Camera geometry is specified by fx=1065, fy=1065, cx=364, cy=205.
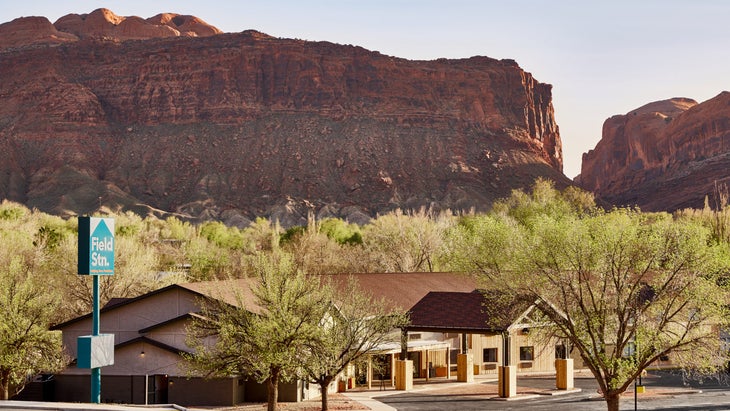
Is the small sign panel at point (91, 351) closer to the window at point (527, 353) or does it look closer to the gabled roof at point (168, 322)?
the gabled roof at point (168, 322)

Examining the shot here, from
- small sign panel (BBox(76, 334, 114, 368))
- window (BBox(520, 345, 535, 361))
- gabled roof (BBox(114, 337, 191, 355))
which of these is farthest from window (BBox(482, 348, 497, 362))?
small sign panel (BBox(76, 334, 114, 368))

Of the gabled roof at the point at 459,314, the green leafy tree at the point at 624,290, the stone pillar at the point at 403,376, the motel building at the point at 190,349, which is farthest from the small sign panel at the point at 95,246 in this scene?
the stone pillar at the point at 403,376

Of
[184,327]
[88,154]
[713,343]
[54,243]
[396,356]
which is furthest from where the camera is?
[88,154]

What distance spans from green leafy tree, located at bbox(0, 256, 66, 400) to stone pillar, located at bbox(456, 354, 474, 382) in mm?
19454

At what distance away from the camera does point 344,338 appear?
141 ft

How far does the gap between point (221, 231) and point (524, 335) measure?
73026 millimetres

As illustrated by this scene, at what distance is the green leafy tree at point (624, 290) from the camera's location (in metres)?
35.4

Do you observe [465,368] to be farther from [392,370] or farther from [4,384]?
[4,384]

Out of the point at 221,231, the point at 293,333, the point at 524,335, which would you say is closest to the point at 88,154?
the point at 221,231

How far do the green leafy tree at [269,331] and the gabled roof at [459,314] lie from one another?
7.84 m

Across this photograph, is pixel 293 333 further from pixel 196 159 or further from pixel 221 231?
pixel 196 159

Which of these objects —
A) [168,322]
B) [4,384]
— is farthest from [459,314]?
[4,384]

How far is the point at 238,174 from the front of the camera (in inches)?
7328

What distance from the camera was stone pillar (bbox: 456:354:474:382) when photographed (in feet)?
174
